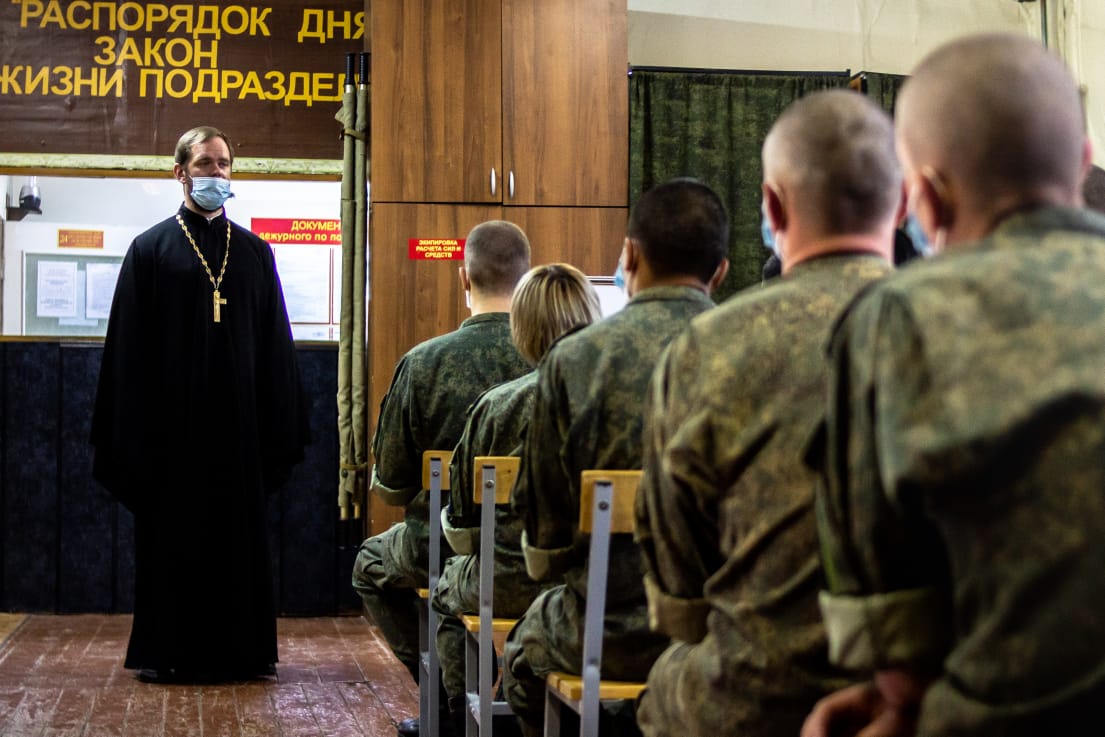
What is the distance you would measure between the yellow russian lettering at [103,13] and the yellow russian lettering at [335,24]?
960mm

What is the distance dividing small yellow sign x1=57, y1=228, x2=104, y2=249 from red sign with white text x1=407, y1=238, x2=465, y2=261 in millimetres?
2023

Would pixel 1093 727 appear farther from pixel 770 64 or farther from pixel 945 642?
pixel 770 64

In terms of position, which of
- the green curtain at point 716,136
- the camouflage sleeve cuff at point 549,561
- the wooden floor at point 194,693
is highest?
the green curtain at point 716,136

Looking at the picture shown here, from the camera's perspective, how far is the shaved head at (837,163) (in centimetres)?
161

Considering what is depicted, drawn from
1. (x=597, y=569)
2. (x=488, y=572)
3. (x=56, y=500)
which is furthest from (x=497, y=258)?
(x=56, y=500)

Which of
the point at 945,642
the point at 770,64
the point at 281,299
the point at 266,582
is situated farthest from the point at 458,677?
the point at 770,64

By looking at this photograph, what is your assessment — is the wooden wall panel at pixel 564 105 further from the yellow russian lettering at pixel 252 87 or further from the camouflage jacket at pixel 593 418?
the camouflage jacket at pixel 593 418

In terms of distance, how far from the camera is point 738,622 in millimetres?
1549

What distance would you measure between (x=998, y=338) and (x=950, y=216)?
0.58 feet

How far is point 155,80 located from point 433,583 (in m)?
3.71

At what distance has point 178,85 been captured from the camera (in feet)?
20.5

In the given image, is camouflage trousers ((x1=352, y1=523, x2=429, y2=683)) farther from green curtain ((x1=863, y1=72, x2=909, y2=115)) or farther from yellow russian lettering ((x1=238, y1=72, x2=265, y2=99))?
green curtain ((x1=863, y1=72, x2=909, y2=115))

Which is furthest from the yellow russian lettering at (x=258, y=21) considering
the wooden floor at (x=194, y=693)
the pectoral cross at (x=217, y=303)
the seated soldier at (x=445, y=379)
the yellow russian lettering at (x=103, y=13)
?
the seated soldier at (x=445, y=379)

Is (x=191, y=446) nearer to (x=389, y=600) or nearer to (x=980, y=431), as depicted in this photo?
(x=389, y=600)
